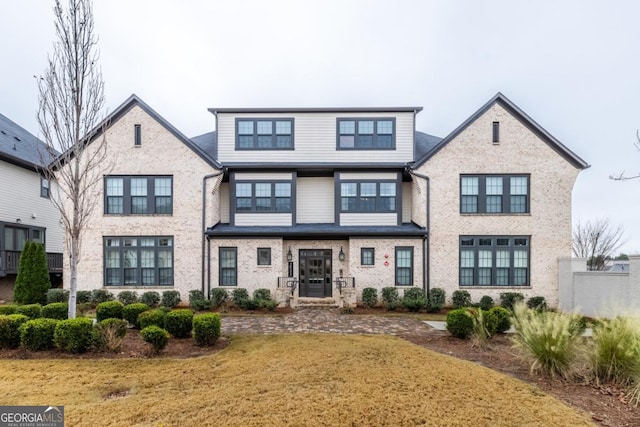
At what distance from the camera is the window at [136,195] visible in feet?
55.1

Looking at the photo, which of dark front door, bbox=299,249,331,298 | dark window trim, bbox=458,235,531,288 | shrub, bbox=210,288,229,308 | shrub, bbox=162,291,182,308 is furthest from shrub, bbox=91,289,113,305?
dark window trim, bbox=458,235,531,288

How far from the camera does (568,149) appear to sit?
16312 mm

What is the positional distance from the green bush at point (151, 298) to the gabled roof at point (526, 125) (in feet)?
46.3

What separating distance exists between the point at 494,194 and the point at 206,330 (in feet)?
48.0

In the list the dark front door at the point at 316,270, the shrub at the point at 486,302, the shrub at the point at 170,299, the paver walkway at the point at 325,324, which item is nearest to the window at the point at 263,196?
the dark front door at the point at 316,270

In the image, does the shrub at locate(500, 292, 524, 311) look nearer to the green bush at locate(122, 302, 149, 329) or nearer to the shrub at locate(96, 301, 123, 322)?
the green bush at locate(122, 302, 149, 329)

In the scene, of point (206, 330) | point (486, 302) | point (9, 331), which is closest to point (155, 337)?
point (206, 330)

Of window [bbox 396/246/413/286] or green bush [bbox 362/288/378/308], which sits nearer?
green bush [bbox 362/288/378/308]

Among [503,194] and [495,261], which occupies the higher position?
[503,194]

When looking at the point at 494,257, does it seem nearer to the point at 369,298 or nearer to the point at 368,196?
the point at 369,298

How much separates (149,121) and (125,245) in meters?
6.32

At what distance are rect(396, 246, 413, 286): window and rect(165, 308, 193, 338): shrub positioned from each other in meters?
10.4

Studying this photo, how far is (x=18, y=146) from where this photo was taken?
2036cm

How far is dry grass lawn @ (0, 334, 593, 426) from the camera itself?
4734 millimetres
